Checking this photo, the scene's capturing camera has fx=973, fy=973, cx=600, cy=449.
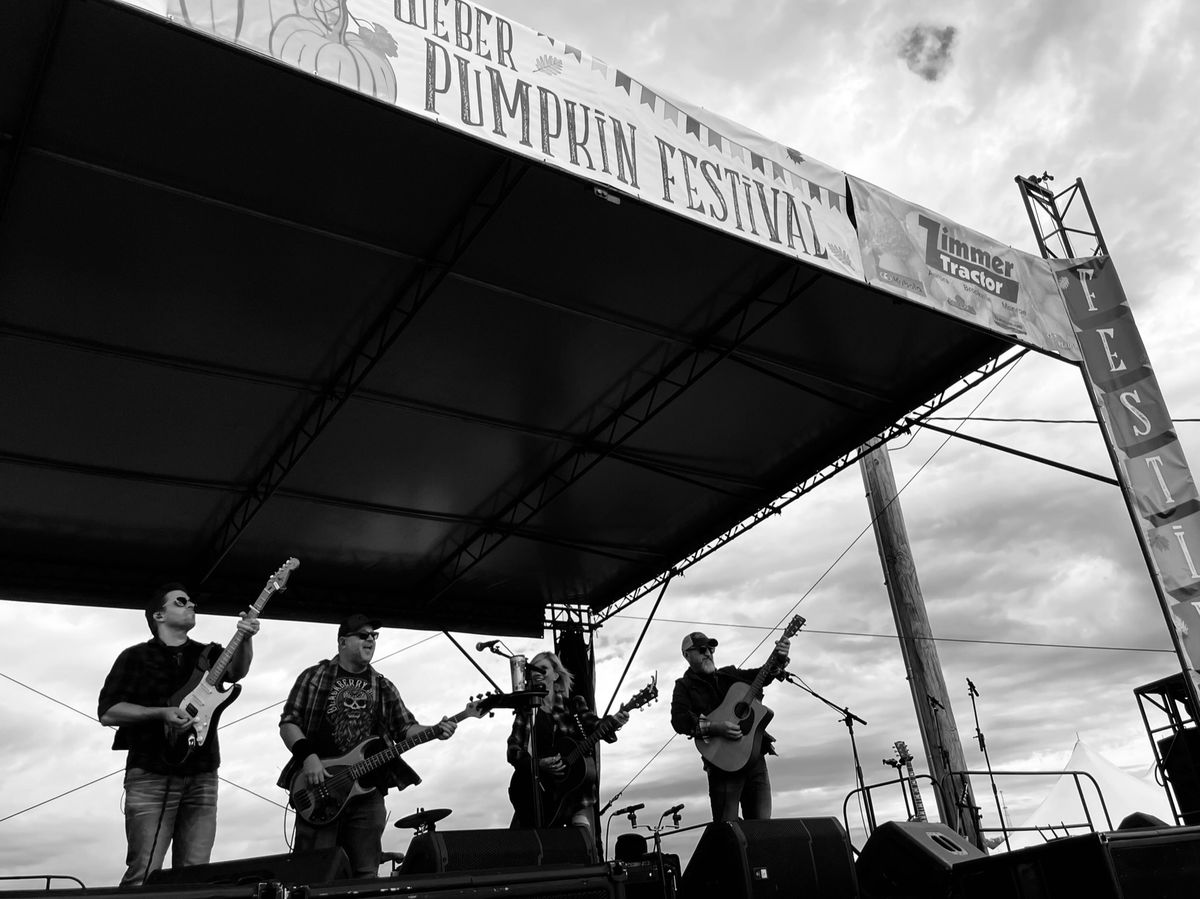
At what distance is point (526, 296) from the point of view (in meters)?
7.27

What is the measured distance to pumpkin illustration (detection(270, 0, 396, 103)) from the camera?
168 inches

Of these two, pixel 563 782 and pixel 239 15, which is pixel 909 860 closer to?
pixel 563 782

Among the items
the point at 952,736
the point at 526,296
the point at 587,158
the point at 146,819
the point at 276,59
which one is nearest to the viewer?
the point at 276,59

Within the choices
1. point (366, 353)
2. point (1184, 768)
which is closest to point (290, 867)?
point (366, 353)

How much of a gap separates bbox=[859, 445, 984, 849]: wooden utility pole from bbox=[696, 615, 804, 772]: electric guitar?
2697mm

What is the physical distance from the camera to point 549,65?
510 cm

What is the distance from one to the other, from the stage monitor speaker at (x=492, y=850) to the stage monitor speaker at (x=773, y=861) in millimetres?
697

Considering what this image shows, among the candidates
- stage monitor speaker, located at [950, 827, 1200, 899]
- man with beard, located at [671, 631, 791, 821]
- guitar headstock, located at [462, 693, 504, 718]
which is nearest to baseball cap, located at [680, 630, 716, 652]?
man with beard, located at [671, 631, 791, 821]

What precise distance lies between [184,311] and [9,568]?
404cm

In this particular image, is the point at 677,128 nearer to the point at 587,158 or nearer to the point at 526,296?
the point at 587,158

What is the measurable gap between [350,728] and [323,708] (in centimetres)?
20

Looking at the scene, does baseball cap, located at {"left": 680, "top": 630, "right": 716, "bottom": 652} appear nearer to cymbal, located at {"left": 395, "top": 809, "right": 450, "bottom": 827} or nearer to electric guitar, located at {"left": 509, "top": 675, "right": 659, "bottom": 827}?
electric guitar, located at {"left": 509, "top": 675, "right": 659, "bottom": 827}

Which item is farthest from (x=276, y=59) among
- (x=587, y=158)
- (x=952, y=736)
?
(x=952, y=736)

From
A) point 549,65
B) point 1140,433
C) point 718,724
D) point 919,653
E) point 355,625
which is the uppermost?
point 549,65
